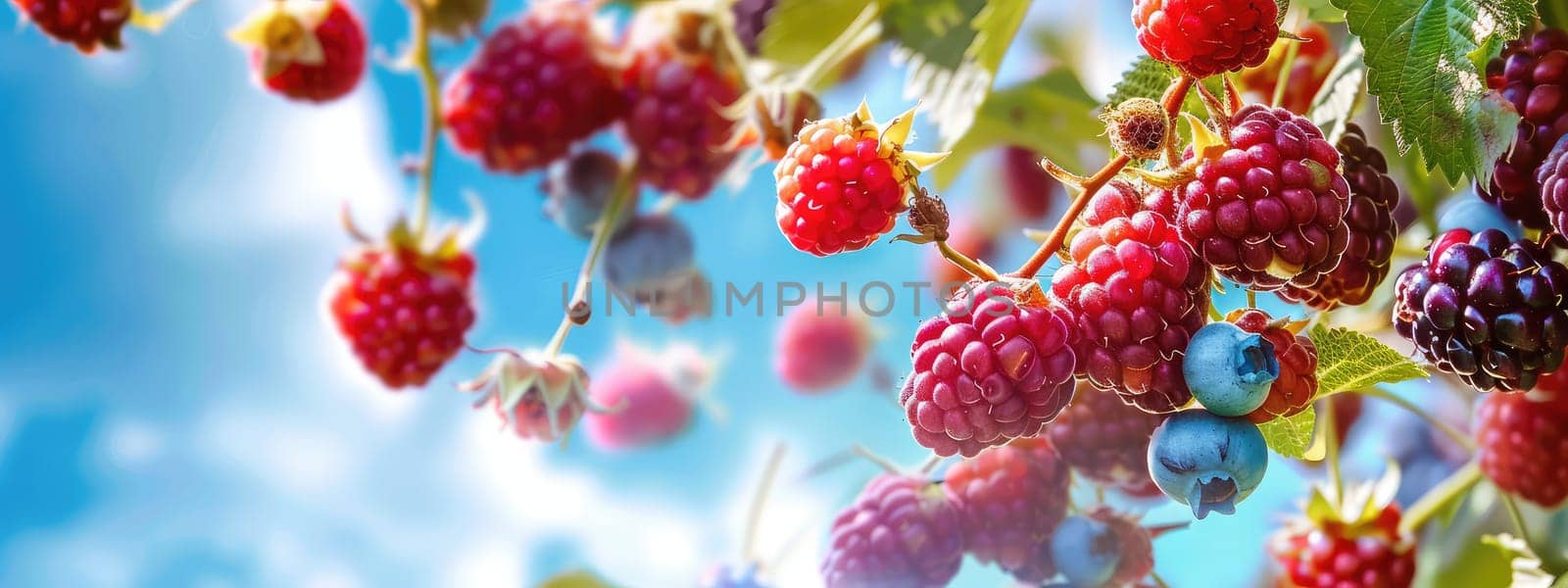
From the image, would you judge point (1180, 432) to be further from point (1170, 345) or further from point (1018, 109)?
point (1018, 109)

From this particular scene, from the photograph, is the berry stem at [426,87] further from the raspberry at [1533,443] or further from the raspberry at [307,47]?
the raspberry at [1533,443]

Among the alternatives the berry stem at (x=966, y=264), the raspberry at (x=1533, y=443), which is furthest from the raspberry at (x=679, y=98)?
the raspberry at (x=1533, y=443)

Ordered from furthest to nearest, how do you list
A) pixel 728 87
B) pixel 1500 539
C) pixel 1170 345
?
pixel 728 87
pixel 1500 539
pixel 1170 345

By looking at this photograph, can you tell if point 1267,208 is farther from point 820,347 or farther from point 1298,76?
point 820,347

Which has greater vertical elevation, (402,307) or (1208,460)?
(402,307)

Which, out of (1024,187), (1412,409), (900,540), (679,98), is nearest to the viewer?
(900,540)

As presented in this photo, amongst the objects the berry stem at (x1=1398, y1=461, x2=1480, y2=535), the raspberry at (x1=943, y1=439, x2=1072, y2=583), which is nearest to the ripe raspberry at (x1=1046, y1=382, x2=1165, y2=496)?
the raspberry at (x1=943, y1=439, x2=1072, y2=583)

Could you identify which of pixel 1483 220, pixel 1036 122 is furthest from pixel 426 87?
pixel 1483 220

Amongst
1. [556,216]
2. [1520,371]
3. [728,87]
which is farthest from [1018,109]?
[1520,371]
